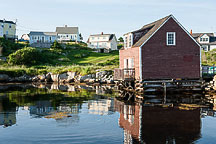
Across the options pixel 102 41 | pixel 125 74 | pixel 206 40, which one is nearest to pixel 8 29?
pixel 102 41

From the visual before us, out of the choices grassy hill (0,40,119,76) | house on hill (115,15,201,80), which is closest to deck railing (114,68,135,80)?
house on hill (115,15,201,80)

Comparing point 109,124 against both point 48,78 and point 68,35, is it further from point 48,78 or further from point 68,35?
point 68,35

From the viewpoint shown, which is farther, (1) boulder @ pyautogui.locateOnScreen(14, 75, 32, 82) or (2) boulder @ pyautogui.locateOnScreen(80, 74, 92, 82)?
(1) boulder @ pyautogui.locateOnScreen(14, 75, 32, 82)

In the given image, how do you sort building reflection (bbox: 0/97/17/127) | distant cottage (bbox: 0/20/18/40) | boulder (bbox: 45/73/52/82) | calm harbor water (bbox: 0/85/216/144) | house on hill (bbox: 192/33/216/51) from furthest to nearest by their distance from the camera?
distant cottage (bbox: 0/20/18/40) → house on hill (bbox: 192/33/216/51) → boulder (bbox: 45/73/52/82) → building reflection (bbox: 0/97/17/127) → calm harbor water (bbox: 0/85/216/144)

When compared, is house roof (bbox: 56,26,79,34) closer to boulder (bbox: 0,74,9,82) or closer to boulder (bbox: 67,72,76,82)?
boulder (bbox: 67,72,76,82)

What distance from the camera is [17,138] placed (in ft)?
46.8

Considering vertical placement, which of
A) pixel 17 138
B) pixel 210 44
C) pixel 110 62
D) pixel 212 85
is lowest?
pixel 17 138

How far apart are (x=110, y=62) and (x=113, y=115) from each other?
47657 millimetres

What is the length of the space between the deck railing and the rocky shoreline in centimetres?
1322

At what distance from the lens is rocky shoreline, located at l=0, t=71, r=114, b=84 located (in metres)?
49.8

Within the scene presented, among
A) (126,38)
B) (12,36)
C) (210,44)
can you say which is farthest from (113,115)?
(12,36)

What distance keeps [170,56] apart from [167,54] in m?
0.45

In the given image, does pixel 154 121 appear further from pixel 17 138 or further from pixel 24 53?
pixel 24 53

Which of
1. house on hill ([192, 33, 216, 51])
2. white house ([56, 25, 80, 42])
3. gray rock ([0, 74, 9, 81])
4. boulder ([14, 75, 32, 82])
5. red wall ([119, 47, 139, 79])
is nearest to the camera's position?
red wall ([119, 47, 139, 79])
